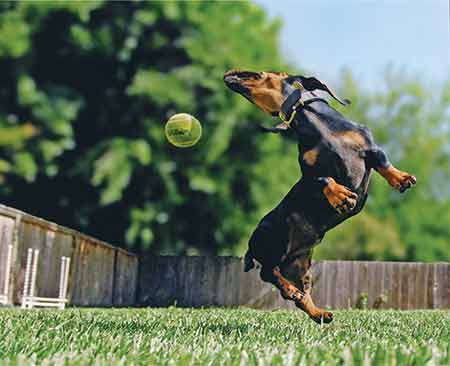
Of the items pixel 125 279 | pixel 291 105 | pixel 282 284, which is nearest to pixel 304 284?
pixel 282 284

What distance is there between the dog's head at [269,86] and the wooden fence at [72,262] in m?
7.32

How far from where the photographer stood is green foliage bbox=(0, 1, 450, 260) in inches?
612

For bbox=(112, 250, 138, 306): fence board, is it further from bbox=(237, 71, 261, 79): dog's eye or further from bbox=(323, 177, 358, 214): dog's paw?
bbox=(323, 177, 358, 214): dog's paw

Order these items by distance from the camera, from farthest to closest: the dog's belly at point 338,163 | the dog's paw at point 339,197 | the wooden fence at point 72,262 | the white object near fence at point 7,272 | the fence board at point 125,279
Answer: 1. the fence board at point 125,279
2. the wooden fence at point 72,262
3. the white object near fence at point 7,272
4. the dog's belly at point 338,163
5. the dog's paw at point 339,197

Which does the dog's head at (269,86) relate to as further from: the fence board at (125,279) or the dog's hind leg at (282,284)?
the fence board at (125,279)

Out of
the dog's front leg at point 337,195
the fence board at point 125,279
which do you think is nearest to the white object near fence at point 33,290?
the fence board at point 125,279

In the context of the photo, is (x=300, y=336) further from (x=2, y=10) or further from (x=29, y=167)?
(x=2, y=10)

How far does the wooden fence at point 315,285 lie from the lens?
1678cm

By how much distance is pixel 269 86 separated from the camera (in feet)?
17.3

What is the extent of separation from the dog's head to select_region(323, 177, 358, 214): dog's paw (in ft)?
2.54

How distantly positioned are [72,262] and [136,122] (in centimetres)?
382

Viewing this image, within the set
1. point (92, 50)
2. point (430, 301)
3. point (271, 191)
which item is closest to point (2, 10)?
point (92, 50)

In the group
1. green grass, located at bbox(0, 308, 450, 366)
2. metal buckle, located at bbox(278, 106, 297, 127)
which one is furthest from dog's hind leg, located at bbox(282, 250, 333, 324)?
metal buckle, located at bbox(278, 106, 297, 127)

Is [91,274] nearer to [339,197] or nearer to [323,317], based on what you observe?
[323,317]
